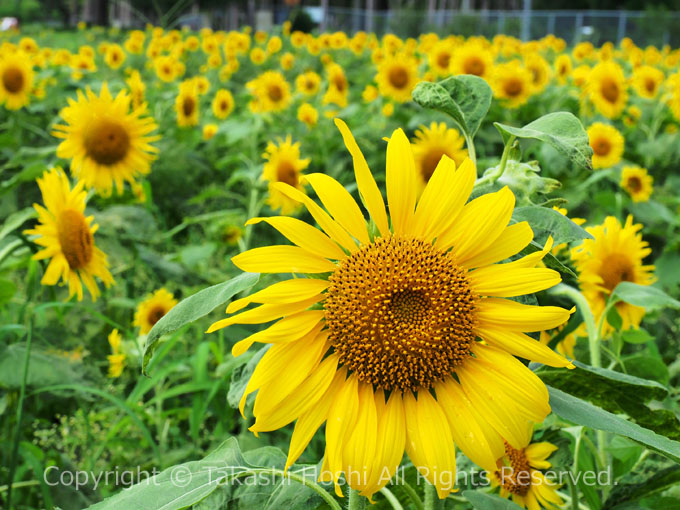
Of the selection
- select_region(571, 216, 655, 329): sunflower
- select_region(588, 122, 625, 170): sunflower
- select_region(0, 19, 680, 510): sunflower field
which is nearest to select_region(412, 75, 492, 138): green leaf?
select_region(0, 19, 680, 510): sunflower field

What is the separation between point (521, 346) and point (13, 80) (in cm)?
375

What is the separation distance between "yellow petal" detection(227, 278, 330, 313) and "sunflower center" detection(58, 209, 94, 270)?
46.1 inches

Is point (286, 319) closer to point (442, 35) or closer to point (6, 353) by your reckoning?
point (6, 353)

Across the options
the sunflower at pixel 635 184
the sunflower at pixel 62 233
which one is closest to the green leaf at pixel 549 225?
the sunflower at pixel 62 233

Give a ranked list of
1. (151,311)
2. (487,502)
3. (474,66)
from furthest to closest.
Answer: (474,66) < (151,311) < (487,502)

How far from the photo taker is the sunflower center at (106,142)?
2.66 m

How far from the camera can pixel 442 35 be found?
20391 millimetres

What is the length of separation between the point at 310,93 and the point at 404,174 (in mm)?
4974

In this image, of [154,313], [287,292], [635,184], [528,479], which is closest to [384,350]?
[287,292]

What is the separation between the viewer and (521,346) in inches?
33.1

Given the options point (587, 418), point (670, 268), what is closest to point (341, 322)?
point (587, 418)

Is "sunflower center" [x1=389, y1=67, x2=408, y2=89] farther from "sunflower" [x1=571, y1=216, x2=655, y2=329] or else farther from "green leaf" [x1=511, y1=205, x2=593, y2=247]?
"green leaf" [x1=511, y1=205, x2=593, y2=247]

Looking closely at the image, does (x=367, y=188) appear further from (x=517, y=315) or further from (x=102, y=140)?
(x=102, y=140)

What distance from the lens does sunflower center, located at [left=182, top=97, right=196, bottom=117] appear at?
184 inches
